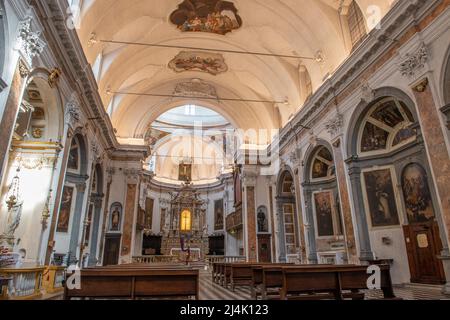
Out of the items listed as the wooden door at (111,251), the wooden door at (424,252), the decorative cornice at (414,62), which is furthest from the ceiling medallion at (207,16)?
the wooden door at (111,251)

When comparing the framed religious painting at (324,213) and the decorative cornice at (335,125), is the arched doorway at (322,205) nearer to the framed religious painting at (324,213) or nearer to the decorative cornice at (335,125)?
the framed religious painting at (324,213)

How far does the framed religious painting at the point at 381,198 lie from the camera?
921 centimetres

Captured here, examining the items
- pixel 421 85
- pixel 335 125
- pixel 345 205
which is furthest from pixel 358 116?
pixel 345 205

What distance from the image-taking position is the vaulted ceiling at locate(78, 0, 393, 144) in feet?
35.7

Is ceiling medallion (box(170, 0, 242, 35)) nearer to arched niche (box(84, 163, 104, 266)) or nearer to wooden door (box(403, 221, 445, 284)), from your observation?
arched niche (box(84, 163, 104, 266))

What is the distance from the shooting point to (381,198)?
945 cm

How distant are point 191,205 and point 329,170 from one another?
14.5 meters

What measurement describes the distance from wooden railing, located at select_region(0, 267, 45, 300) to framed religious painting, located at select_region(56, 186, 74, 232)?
3.80 m

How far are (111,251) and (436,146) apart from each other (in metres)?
14.1

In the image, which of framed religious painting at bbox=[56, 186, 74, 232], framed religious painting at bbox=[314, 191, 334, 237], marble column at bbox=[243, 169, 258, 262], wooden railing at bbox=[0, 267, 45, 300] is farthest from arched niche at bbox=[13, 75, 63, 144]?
marble column at bbox=[243, 169, 258, 262]

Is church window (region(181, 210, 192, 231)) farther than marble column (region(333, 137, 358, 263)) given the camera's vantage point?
Yes

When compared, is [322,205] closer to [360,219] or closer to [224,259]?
[360,219]

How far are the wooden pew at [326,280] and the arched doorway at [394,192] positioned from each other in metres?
4.23
